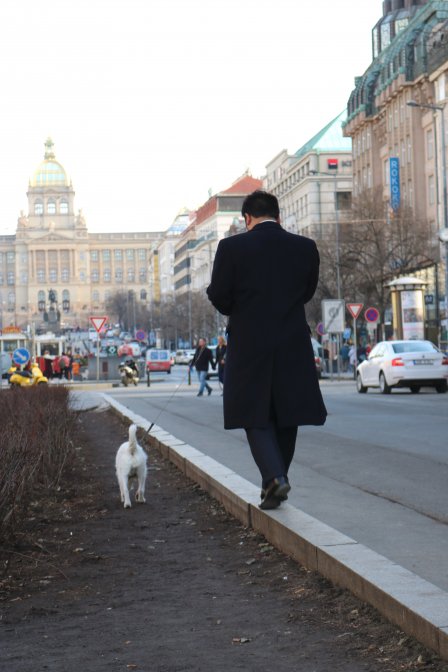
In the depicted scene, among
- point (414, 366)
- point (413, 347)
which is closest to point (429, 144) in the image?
point (413, 347)

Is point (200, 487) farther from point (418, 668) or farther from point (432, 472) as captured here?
point (418, 668)

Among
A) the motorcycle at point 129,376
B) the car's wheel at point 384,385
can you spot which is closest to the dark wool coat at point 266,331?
the car's wheel at point 384,385

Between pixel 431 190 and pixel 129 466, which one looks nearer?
pixel 129 466

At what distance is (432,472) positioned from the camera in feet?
38.6

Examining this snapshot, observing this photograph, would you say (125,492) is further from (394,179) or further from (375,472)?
(394,179)

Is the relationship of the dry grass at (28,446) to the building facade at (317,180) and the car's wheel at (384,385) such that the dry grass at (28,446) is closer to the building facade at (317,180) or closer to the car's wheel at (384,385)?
the car's wheel at (384,385)

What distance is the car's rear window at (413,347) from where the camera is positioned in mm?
33469

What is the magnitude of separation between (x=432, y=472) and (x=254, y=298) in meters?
4.76

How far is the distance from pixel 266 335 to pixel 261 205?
769mm

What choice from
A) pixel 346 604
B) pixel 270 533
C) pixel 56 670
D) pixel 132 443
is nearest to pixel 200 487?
pixel 132 443

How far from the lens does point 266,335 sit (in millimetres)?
7508

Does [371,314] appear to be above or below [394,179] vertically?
below

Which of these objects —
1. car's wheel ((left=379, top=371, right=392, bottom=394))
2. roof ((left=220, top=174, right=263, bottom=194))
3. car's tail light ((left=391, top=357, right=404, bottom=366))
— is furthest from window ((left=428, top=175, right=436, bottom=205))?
roof ((left=220, top=174, right=263, bottom=194))

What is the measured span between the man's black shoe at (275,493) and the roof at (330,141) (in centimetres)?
10844
